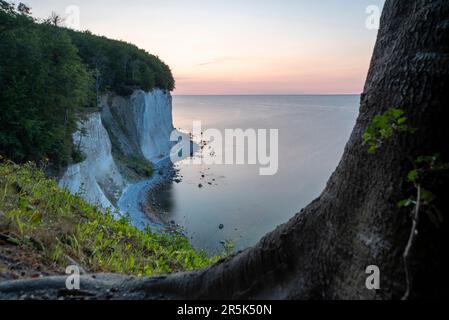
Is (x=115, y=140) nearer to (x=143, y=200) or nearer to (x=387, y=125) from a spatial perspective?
(x=143, y=200)

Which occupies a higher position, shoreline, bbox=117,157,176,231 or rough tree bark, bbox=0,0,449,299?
rough tree bark, bbox=0,0,449,299

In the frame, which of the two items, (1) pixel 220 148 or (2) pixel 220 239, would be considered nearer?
(2) pixel 220 239

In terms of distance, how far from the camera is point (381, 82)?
228 centimetres

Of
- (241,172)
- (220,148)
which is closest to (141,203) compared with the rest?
(241,172)

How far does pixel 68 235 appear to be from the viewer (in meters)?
6.17

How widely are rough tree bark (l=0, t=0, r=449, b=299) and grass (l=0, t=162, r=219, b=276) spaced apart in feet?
10.6

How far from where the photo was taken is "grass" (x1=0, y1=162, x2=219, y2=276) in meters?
5.36

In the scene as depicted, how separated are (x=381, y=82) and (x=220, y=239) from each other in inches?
1009

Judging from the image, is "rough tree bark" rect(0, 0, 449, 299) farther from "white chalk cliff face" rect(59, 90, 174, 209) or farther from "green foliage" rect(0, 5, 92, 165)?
"green foliage" rect(0, 5, 92, 165)

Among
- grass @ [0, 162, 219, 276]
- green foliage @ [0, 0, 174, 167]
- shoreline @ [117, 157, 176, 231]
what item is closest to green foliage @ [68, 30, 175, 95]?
shoreline @ [117, 157, 176, 231]

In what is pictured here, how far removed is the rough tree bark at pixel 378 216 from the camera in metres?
1.96

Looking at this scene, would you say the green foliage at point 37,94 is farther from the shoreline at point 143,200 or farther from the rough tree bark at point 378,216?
the rough tree bark at point 378,216

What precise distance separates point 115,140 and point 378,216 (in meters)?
42.2
